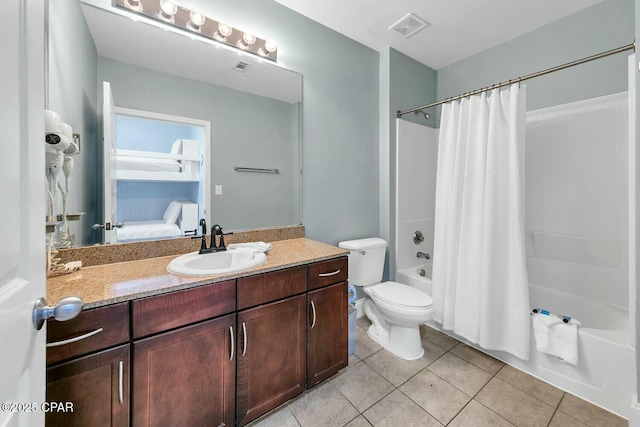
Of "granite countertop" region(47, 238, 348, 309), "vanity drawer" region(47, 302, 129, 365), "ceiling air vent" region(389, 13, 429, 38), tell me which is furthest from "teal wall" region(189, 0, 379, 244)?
"vanity drawer" region(47, 302, 129, 365)

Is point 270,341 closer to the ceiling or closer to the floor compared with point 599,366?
closer to the ceiling

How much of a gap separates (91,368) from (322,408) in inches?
43.5

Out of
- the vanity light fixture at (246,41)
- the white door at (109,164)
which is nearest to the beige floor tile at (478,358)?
the white door at (109,164)

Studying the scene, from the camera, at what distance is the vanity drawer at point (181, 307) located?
960 mm

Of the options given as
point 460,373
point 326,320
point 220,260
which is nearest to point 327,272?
point 326,320

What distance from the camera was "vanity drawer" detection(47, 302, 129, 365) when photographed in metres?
0.81

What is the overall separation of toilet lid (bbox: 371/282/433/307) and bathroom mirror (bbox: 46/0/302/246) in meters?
0.91

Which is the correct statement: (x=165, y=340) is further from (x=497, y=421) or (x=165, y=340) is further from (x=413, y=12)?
(x=413, y=12)

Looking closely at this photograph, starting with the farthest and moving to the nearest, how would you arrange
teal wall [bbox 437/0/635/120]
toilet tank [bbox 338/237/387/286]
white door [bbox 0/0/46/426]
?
toilet tank [bbox 338/237/387/286], teal wall [bbox 437/0/635/120], white door [bbox 0/0/46/426]

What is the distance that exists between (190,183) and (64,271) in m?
0.70

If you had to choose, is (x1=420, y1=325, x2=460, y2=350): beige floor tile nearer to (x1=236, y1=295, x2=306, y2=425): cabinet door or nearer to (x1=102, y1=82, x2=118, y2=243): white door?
(x1=236, y1=295, x2=306, y2=425): cabinet door

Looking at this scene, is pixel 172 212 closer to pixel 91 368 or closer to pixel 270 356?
pixel 91 368

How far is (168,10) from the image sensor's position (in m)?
1.45

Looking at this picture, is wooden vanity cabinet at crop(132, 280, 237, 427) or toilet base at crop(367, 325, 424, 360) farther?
toilet base at crop(367, 325, 424, 360)
